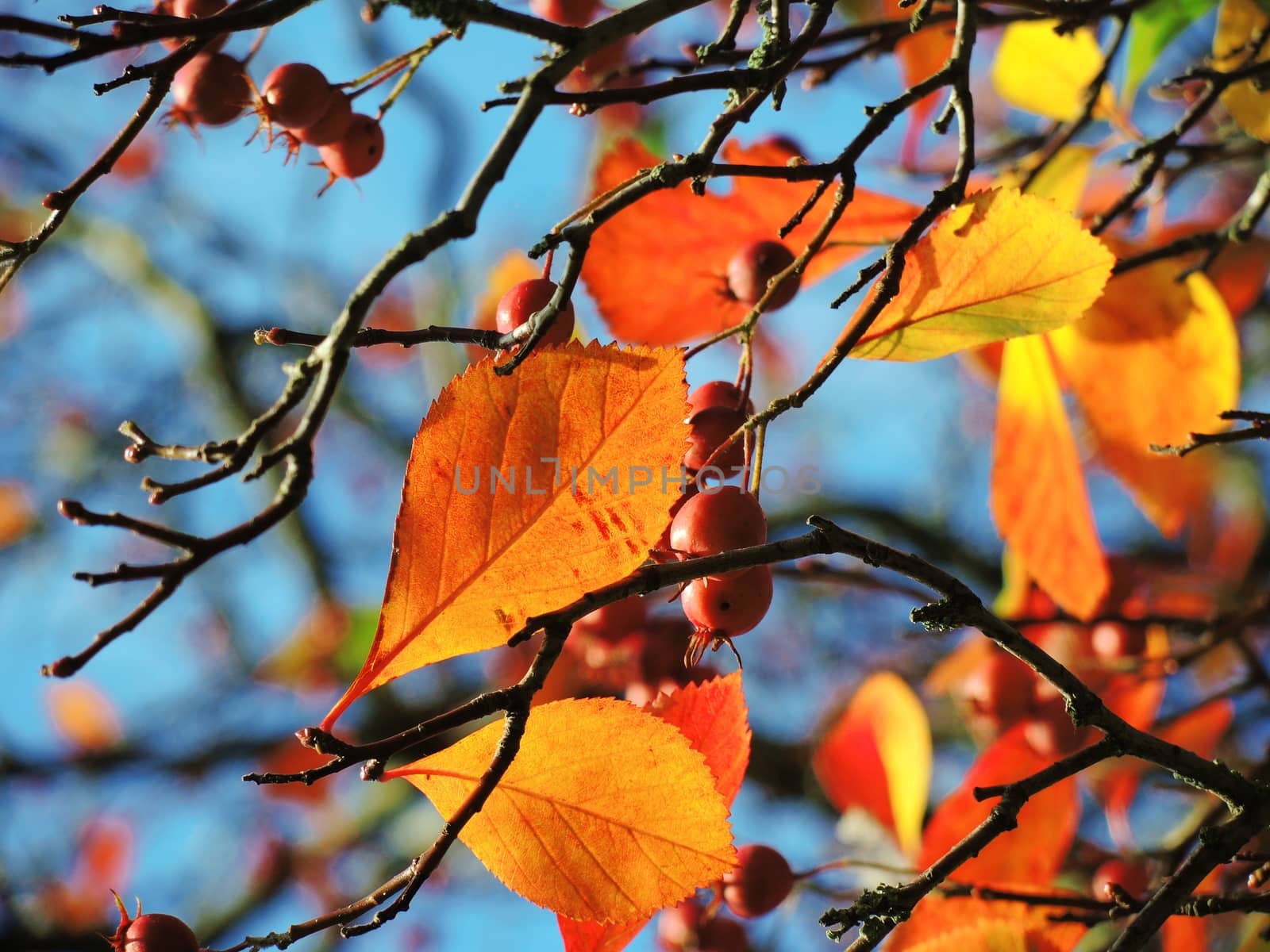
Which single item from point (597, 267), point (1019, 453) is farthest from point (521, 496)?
point (1019, 453)

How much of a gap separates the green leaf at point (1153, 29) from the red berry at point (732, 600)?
0.77m

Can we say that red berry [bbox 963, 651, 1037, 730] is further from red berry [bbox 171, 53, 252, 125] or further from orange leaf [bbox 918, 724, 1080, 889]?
red berry [bbox 171, 53, 252, 125]

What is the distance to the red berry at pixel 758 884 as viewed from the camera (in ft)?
2.77

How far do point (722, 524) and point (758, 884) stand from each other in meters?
0.39

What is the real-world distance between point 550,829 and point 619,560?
0.55 feet

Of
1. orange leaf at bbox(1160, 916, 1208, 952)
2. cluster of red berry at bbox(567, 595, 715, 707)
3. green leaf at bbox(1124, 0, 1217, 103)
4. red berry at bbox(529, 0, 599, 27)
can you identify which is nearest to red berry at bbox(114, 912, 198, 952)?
cluster of red berry at bbox(567, 595, 715, 707)

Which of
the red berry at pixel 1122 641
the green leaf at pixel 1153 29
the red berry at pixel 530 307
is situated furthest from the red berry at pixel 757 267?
the red berry at pixel 1122 641

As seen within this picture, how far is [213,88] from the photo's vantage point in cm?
73

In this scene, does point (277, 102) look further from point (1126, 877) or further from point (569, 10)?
point (1126, 877)

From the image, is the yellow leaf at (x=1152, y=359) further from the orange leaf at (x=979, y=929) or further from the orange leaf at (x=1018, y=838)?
the orange leaf at (x=979, y=929)

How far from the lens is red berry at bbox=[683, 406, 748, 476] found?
69 centimetres

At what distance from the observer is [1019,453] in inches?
39.4

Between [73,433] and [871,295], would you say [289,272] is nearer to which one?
[73,433]

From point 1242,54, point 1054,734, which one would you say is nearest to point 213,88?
point 1242,54
